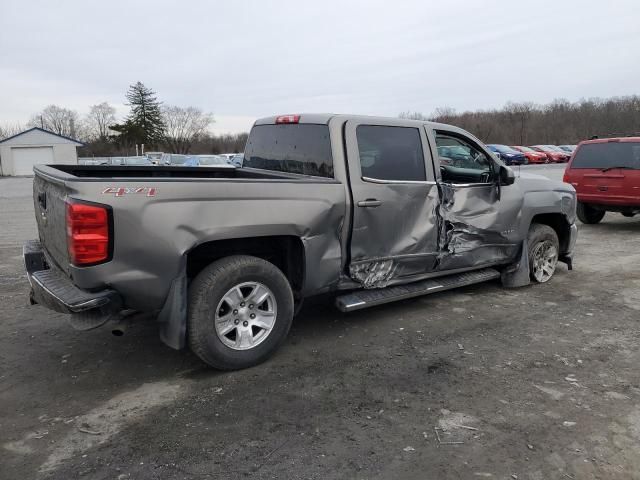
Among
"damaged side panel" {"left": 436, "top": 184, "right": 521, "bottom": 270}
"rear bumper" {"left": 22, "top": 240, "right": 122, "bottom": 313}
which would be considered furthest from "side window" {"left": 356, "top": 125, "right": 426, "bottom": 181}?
"rear bumper" {"left": 22, "top": 240, "right": 122, "bottom": 313}

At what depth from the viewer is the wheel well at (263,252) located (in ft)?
12.8

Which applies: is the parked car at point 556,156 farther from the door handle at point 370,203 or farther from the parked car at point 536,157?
the door handle at point 370,203

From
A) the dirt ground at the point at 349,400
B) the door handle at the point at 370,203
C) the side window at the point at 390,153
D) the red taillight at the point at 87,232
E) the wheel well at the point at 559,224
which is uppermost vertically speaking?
the side window at the point at 390,153

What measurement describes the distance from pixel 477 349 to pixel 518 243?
199 centimetres

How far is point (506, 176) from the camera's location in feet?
17.7

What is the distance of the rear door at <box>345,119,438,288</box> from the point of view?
4418mm

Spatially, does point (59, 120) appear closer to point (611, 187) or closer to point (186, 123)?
point (186, 123)

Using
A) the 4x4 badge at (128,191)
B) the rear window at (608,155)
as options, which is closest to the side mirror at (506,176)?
the 4x4 badge at (128,191)

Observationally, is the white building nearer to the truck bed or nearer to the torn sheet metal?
the truck bed

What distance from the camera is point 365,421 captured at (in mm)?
3195

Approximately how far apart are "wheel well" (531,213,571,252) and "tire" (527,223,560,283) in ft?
0.40

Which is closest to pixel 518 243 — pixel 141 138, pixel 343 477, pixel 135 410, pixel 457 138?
pixel 457 138

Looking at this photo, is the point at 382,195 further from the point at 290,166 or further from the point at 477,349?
the point at 477,349

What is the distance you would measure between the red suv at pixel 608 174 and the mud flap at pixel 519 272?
4.84 metres
